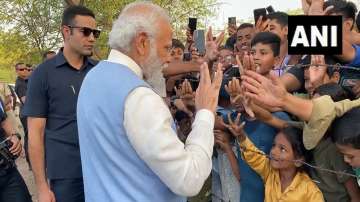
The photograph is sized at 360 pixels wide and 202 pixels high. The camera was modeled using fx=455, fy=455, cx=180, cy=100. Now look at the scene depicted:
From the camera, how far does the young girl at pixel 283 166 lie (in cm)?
228

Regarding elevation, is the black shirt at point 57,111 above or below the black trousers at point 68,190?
above

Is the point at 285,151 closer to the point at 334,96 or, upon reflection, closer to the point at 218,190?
the point at 334,96

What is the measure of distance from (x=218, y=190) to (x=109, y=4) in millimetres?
9991

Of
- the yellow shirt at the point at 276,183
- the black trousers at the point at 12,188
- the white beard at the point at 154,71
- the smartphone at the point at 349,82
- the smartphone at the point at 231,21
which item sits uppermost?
the smartphone at the point at 231,21

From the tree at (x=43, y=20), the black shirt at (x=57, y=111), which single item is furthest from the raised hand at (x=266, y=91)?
the tree at (x=43, y=20)

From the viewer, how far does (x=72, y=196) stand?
2.83 metres

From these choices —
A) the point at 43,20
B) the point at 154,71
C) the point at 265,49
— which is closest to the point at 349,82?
the point at 265,49

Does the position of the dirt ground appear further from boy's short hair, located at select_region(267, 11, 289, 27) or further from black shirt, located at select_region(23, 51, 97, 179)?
boy's short hair, located at select_region(267, 11, 289, 27)

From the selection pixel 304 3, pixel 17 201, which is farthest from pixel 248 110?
pixel 17 201

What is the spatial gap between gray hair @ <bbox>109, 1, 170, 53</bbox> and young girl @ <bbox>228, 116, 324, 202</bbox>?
36.2 inches

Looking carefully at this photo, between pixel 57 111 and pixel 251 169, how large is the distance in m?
1.24

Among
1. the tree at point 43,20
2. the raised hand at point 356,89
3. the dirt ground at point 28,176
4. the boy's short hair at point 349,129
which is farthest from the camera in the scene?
the tree at point 43,20

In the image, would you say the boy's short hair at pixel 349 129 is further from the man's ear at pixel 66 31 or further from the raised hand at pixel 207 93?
the man's ear at pixel 66 31

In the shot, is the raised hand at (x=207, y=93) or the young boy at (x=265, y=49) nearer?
the raised hand at (x=207, y=93)
